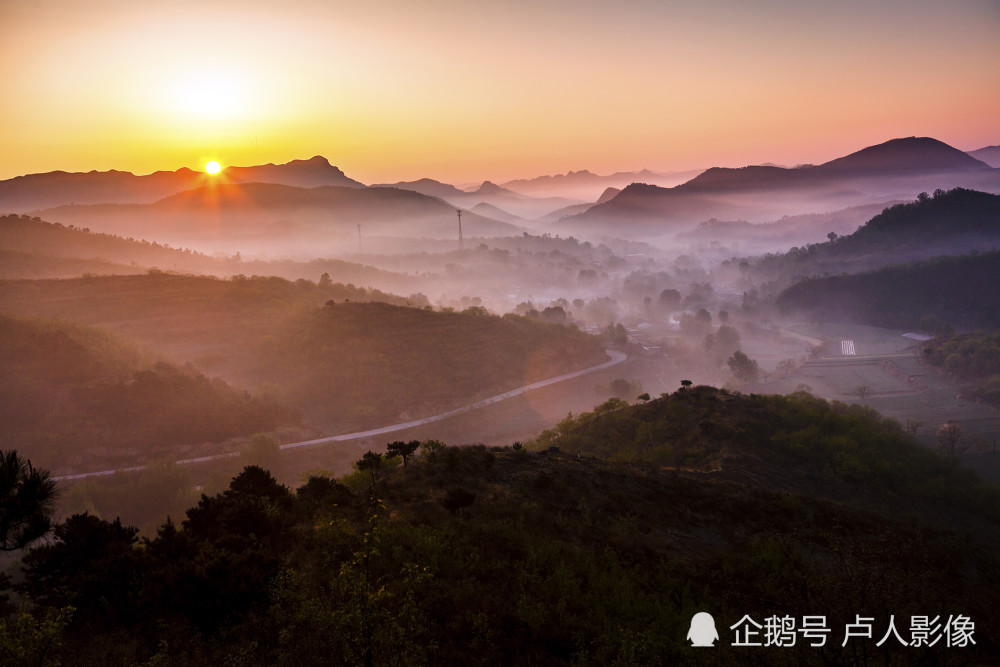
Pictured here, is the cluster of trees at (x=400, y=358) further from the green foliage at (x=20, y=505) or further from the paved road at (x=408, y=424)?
the green foliage at (x=20, y=505)

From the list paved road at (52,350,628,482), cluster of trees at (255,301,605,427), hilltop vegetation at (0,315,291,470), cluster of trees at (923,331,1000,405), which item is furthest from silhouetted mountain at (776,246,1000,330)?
hilltop vegetation at (0,315,291,470)

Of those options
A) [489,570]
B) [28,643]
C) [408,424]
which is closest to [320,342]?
[408,424]

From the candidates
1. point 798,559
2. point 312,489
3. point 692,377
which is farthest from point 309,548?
point 692,377

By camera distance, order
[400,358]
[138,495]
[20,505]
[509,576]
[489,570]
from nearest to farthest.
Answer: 1. [20,505]
2. [509,576]
3. [489,570]
4. [138,495]
5. [400,358]

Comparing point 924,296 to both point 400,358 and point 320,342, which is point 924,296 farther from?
point 320,342

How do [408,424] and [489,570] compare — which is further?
[408,424]

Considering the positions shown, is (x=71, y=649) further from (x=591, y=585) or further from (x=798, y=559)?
(x=798, y=559)
